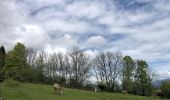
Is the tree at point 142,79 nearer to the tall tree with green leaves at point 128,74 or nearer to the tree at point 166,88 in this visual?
Answer: the tall tree with green leaves at point 128,74

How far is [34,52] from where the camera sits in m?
129

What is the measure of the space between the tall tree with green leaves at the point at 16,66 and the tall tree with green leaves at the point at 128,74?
1471 inches

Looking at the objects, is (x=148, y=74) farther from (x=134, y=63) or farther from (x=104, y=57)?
(x=104, y=57)

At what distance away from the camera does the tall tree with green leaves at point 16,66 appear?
81.9 metres

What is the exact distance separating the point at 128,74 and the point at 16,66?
42.5 metres

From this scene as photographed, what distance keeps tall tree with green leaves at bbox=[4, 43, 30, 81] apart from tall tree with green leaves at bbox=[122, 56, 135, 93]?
1471 inches

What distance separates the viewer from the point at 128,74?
10912 cm

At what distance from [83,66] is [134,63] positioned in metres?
20.1

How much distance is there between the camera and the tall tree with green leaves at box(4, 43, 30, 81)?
81.9 meters

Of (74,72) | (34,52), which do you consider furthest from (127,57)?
(34,52)

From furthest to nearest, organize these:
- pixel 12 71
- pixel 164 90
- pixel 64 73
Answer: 1. pixel 64 73
2. pixel 164 90
3. pixel 12 71

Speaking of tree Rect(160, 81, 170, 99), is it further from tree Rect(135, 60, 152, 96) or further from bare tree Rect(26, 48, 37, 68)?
bare tree Rect(26, 48, 37, 68)

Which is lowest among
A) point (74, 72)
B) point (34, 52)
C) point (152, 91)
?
point (152, 91)

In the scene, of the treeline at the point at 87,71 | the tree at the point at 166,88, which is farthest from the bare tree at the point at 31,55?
the tree at the point at 166,88
